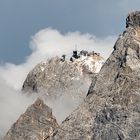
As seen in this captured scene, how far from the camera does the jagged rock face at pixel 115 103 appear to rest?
158875mm

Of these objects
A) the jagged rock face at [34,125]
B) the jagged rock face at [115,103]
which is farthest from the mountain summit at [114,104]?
the jagged rock face at [34,125]

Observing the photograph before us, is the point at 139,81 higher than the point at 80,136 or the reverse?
higher

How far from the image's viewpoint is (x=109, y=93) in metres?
169

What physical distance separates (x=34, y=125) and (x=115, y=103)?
2776 centimetres

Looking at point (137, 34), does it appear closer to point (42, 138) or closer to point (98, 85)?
point (98, 85)

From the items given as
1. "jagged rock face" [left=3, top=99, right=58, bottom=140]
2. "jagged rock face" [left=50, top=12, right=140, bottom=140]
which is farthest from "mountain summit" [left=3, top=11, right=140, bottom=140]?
"jagged rock face" [left=3, top=99, right=58, bottom=140]

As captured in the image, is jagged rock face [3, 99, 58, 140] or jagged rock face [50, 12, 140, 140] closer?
jagged rock face [50, 12, 140, 140]

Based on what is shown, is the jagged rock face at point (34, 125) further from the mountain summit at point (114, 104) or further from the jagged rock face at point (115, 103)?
the jagged rock face at point (115, 103)

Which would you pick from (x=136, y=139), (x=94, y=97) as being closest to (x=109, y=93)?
(x=94, y=97)

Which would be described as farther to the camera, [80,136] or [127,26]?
[127,26]

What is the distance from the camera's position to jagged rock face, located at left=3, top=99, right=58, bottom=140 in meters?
181

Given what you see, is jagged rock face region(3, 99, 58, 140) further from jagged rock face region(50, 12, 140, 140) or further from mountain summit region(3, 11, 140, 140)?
jagged rock face region(50, 12, 140, 140)

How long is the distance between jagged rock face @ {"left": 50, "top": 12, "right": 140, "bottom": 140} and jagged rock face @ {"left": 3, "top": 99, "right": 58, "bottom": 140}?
43.7 feet

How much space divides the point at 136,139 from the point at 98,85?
24.1m
